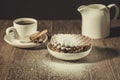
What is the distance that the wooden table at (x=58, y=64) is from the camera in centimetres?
120

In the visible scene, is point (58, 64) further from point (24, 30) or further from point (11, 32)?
point (11, 32)

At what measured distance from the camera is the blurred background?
2605 mm

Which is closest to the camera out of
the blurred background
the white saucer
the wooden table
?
the wooden table

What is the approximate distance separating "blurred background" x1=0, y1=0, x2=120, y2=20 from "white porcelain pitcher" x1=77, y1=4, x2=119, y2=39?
107 centimetres

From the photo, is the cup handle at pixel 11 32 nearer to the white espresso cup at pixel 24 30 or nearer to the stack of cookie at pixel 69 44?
the white espresso cup at pixel 24 30

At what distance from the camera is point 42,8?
2625 mm

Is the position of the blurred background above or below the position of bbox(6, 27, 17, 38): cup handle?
below

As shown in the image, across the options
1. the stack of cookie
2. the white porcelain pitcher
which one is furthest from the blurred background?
the stack of cookie

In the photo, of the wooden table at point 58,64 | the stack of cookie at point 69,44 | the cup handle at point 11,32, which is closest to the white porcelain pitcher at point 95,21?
the wooden table at point 58,64

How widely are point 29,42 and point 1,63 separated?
21 cm

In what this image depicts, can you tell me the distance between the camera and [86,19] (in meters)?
1.53

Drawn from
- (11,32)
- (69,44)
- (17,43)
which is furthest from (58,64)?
(11,32)

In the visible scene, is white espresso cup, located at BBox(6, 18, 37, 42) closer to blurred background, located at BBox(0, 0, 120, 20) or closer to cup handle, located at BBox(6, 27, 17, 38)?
cup handle, located at BBox(6, 27, 17, 38)

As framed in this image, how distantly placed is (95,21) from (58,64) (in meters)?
0.34
